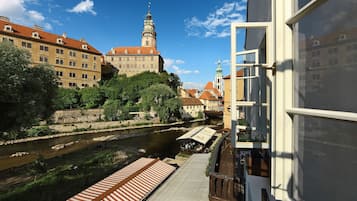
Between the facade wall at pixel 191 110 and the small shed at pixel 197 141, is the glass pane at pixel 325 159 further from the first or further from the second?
the facade wall at pixel 191 110

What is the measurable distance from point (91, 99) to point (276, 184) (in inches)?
1967

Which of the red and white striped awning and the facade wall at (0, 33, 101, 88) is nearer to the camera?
the red and white striped awning

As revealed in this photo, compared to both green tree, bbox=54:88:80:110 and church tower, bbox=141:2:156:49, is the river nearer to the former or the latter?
green tree, bbox=54:88:80:110

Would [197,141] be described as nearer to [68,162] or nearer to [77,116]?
[68,162]

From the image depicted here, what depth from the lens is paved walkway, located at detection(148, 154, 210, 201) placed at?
10.2 metres

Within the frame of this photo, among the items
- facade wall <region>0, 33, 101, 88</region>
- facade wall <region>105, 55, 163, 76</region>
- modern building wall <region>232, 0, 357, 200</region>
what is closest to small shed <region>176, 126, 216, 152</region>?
modern building wall <region>232, 0, 357, 200</region>

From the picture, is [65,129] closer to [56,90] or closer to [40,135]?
[40,135]

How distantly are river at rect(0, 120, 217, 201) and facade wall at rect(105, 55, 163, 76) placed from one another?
139ft

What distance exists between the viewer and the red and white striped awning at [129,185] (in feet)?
30.3

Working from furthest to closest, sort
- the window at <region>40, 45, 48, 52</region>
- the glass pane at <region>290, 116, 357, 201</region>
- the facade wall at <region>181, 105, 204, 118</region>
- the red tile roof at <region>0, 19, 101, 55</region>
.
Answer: the facade wall at <region>181, 105, 204, 118</region>
the window at <region>40, 45, 48, 52</region>
the red tile roof at <region>0, 19, 101, 55</region>
the glass pane at <region>290, 116, 357, 201</region>

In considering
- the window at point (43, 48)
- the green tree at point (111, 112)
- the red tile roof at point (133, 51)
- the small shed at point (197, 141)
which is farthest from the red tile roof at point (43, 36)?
the small shed at point (197, 141)

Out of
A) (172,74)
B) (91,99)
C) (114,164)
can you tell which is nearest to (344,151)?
(114,164)

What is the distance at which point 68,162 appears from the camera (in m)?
19.1

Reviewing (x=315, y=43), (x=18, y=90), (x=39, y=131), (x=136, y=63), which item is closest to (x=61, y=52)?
(x=39, y=131)
